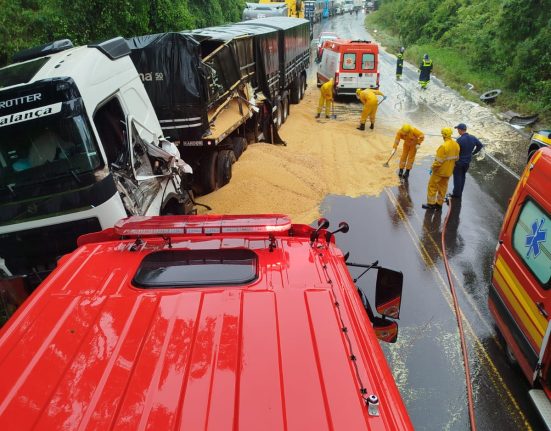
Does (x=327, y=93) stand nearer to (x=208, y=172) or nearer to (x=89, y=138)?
(x=208, y=172)

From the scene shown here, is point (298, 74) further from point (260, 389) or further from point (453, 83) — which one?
point (260, 389)

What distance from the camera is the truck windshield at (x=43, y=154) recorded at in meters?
4.29

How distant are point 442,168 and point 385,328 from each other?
5891mm

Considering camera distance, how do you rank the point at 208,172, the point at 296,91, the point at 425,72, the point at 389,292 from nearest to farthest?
the point at 389,292, the point at 208,172, the point at 296,91, the point at 425,72

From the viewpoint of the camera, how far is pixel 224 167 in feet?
28.4

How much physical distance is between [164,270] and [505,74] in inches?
779

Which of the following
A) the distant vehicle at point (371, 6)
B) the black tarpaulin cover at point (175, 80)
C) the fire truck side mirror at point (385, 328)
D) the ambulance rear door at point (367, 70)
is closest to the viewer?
the fire truck side mirror at point (385, 328)

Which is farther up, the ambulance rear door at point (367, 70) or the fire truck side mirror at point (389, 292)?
the fire truck side mirror at point (389, 292)

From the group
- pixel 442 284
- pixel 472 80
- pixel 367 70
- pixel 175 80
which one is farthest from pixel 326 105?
pixel 442 284

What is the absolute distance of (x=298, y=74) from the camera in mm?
17422

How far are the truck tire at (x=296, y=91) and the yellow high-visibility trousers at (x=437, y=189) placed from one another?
9.75 meters

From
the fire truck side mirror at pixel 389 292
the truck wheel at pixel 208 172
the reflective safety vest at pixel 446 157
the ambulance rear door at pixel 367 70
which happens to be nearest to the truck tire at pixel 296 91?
the ambulance rear door at pixel 367 70

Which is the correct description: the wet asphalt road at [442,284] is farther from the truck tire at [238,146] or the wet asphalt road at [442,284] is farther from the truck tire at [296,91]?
the truck tire at [296,91]

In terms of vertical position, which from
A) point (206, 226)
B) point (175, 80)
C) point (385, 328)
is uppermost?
point (206, 226)
